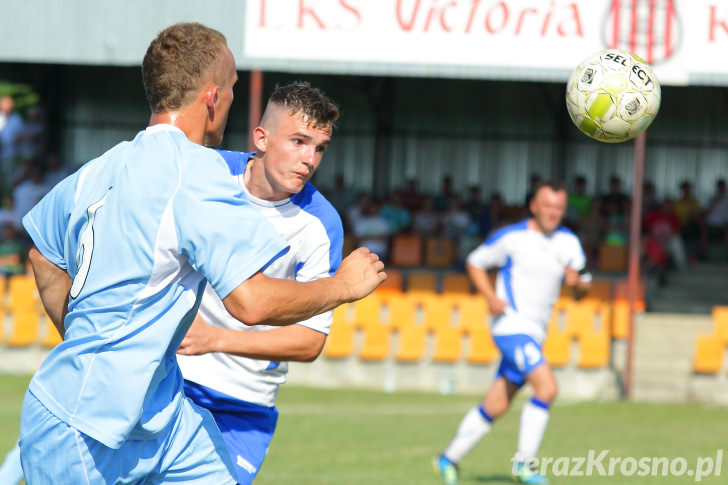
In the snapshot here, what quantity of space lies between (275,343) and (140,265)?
0.92m

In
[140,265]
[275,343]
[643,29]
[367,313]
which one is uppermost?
[643,29]

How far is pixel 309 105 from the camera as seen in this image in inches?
147

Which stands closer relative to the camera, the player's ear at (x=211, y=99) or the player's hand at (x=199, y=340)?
the player's ear at (x=211, y=99)

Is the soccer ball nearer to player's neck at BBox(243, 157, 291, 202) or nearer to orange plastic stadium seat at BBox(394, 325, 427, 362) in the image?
player's neck at BBox(243, 157, 291, 202)

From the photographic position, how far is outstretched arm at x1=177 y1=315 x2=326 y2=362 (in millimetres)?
3246

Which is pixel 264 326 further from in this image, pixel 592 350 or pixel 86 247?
pixel 592 350

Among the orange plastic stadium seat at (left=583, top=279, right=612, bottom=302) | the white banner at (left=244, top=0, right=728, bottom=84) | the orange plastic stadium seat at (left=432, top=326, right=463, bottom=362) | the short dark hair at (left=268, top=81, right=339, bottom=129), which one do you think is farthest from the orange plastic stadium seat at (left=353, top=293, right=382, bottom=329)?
the short dark hair at (left=268, top=81, right=339, bottom=129)

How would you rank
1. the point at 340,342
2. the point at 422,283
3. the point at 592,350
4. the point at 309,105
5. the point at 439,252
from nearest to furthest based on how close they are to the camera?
the point at 309,105
the point at 592,350
the point at 340,342
the point at 422,283
the point at 439,252

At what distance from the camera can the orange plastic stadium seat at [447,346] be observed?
495 inches

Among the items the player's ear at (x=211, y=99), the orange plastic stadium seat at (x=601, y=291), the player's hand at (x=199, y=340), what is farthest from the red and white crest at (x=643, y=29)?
the player's ear at (x=211, y=99)

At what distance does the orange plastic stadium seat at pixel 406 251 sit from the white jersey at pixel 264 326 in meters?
12.8

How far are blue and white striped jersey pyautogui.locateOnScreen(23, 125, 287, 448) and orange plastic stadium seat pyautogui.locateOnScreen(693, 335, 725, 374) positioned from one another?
10275 mm

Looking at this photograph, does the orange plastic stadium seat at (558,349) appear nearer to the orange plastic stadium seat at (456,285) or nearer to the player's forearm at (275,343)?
the orange plastic stadium seat at (456,285)

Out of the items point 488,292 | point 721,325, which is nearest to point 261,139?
point 488,292
